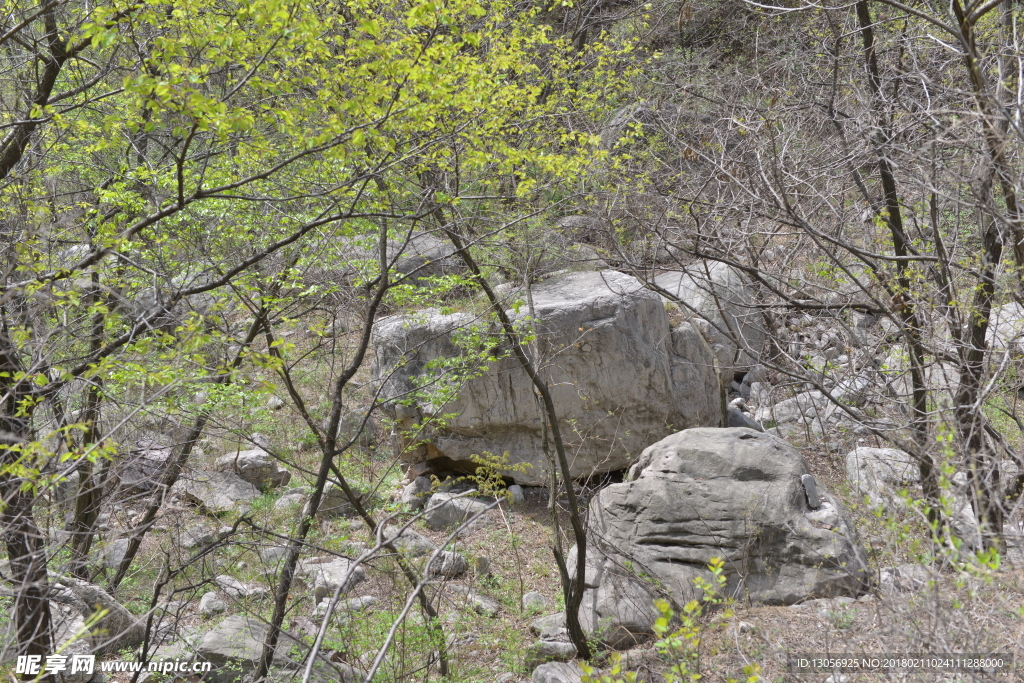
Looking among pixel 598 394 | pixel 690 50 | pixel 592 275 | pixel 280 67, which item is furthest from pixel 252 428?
pixel 690 50

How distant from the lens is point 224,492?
9.88 metres

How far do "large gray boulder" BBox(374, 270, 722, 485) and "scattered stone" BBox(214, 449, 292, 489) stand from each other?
2.56 meters

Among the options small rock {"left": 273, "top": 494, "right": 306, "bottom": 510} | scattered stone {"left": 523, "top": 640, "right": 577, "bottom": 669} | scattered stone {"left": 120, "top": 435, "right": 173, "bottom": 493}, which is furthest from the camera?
small rock {"left": 273, "top": 494, "right": 306, "bottom": 510}

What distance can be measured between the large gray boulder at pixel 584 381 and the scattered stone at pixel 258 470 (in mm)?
2562

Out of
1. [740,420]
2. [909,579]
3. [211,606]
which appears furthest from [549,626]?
[740,420]

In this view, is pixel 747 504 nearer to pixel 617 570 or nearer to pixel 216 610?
pixel 617 570

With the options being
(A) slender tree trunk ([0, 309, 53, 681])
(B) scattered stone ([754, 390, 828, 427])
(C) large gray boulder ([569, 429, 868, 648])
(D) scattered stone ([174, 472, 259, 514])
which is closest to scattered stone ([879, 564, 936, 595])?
(C) large gray boulder ([569, 429, 868, 648])

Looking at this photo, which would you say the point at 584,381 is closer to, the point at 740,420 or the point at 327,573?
the point at 740,420

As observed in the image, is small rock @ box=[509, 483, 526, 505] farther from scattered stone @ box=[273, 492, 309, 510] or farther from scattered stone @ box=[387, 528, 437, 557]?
scattered stone @ box=[273, 492, 309, 510]

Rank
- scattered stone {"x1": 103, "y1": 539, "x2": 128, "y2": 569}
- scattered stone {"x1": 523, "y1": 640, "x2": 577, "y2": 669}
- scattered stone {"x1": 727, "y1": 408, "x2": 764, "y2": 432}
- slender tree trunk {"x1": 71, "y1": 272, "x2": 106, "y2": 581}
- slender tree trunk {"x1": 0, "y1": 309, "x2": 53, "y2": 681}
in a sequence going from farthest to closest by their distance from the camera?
scattered stone {"x1": 727, "y1": 408, "x2": 764, "y2": 432} → scattered stone {"x1": 103, "y1": 539, "x2": 128, "y2": 569} → scattered stone {"x1": 523, "y1": 640, "x2": 577, "y2": 669} → slender tree trunk {"x1": 71, "y1": 272, "x2": 106, "y2": 581} → slender tree trunk {"x1": 0, "y1": 309, "x2": 53, "y2": 681}

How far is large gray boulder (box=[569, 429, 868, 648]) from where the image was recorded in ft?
20.3

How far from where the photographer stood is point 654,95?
13.0 metres

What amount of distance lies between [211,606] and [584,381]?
4.76 metres

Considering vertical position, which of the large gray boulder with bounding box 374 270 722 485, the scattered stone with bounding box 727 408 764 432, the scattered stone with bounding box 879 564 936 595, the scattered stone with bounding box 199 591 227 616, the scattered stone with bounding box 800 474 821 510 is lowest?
the scattered stone with bounding box 199 591 227 616
